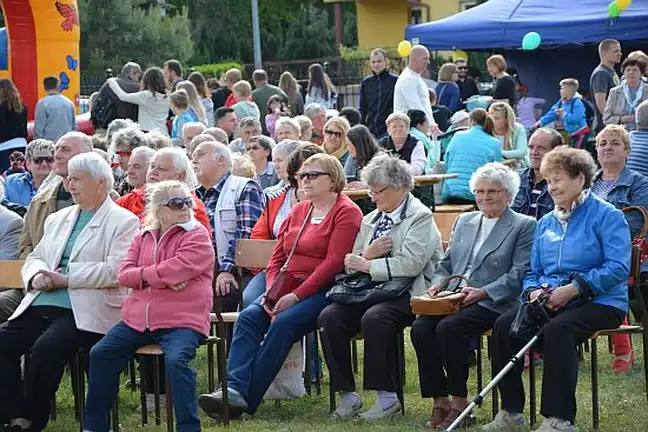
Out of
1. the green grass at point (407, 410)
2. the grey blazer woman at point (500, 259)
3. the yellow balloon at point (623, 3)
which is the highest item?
the yellow balloon at point (623, 3)

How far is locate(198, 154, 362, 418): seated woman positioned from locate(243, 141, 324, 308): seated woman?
35 cm

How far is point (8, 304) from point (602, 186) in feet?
11.5

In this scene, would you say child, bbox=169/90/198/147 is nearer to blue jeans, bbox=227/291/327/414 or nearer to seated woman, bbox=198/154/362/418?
seated woman, bbox=198/154/362/418

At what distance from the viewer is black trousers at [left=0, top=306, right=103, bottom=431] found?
6.88 m

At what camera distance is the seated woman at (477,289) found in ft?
22.3

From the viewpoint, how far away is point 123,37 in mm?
36344

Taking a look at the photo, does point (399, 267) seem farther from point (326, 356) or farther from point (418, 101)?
point (418, 101)

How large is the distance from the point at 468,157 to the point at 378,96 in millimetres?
3881

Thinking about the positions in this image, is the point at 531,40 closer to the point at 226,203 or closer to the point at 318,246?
the point at 226,203

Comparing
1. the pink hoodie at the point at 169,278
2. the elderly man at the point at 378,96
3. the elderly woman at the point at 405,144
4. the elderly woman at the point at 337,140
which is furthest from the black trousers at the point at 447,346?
the elderly man at the point at 378,96

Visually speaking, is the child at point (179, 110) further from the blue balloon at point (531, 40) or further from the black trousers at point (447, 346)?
the blue balloon at point (531, 40)

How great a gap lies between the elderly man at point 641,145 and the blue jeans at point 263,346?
2.85 meters

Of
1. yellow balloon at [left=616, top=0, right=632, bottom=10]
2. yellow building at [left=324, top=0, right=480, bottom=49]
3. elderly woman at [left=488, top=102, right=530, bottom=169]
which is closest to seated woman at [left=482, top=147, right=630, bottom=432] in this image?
elderly woman at [left=488, top=102, right=530, bottom=169]

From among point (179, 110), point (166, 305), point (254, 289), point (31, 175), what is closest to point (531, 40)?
point (179, 110)
